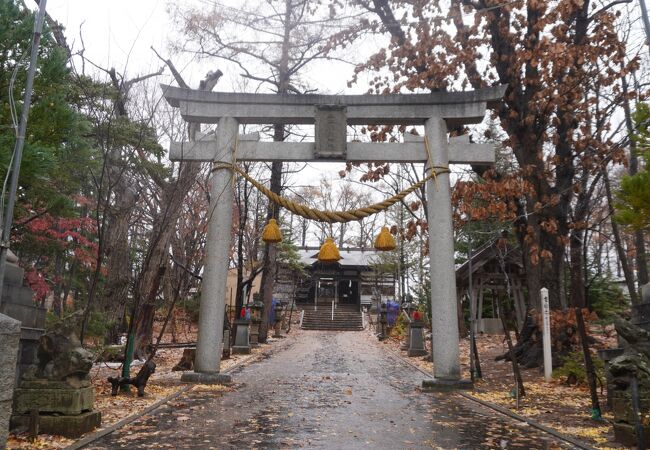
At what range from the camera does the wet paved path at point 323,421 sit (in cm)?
515

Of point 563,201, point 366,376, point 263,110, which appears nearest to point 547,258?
point 563,201

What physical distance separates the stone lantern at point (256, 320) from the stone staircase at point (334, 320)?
11.6 m

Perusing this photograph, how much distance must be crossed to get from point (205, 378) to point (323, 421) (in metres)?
3.62

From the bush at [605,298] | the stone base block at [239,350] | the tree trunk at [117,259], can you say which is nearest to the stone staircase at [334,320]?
the stone base block at [239,350]

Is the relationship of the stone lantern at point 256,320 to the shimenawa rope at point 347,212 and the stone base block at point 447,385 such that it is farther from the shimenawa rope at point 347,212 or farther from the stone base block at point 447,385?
the stone base block at point 447,385

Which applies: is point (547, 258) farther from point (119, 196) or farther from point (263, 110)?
point (119, 196)

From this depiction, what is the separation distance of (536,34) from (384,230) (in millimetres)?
5526

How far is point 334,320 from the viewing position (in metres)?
33.7

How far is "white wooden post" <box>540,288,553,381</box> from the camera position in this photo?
9.92m

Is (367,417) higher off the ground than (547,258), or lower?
lower

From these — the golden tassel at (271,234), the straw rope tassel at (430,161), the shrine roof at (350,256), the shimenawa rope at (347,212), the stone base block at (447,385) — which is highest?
the shrine roof at (350,256)

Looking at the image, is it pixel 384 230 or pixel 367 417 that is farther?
pixel 384 230

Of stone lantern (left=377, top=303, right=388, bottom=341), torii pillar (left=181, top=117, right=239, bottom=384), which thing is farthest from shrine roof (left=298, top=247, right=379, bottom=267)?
torii pillar (left=181, top=117, right=239, bottom=384)

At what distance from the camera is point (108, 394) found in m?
7.73
